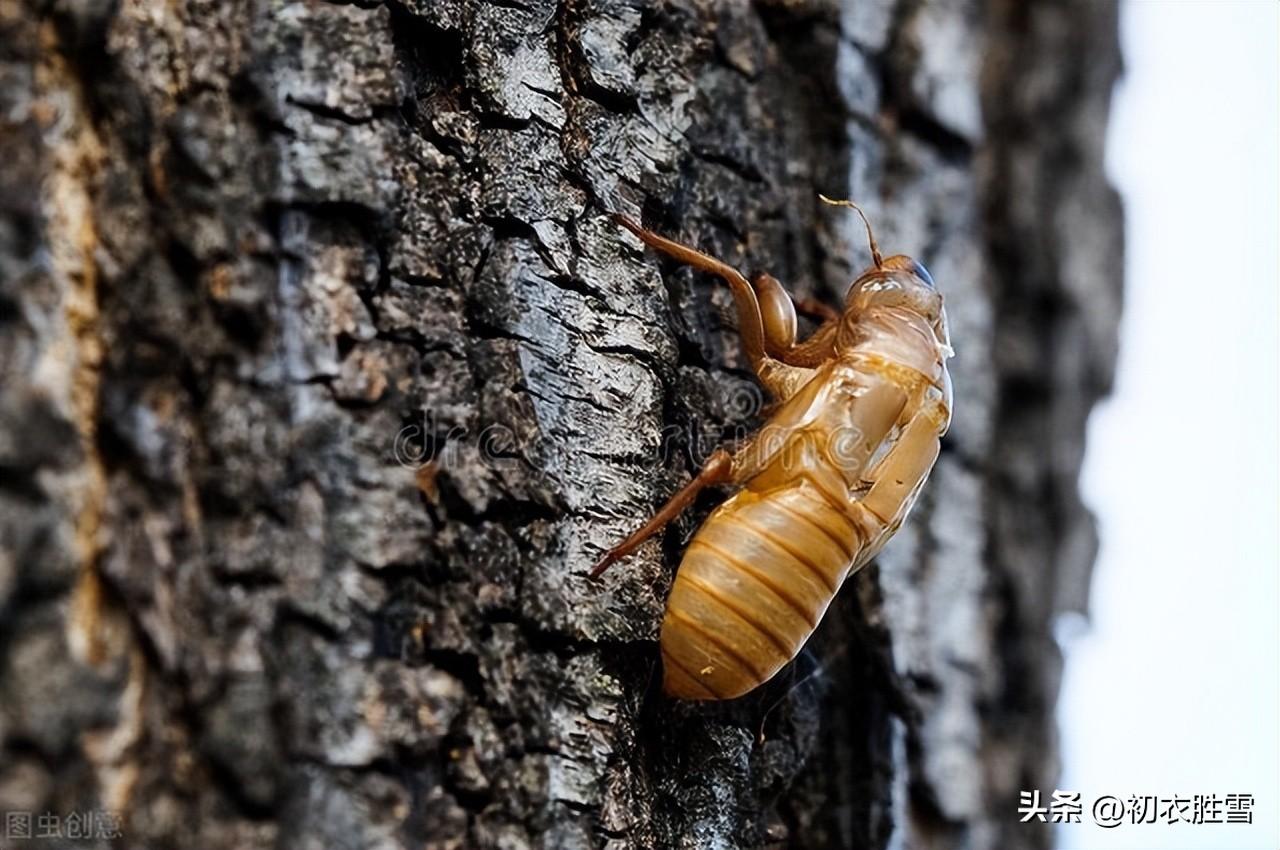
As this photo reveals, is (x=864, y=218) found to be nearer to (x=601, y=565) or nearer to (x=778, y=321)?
(x=778, y=321)

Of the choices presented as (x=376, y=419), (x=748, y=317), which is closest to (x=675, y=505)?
(x=748, y=317)

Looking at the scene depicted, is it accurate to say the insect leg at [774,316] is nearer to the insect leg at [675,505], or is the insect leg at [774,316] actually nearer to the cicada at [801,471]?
the cicada at [801,471]

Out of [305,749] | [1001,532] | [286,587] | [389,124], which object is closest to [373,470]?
[286,587]

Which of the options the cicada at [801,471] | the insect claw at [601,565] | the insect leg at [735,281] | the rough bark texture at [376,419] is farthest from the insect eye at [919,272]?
the insect claw at [601,565]

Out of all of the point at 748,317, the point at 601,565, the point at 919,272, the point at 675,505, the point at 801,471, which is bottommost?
the point at 601,565

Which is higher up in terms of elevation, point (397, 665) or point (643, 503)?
point (643, 503)

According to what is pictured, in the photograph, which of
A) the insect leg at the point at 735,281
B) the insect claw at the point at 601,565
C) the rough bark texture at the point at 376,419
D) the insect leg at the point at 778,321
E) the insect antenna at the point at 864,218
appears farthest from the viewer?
the insect antenna at the point at 864,218

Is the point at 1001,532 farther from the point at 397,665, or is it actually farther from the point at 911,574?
the point at 397,665
